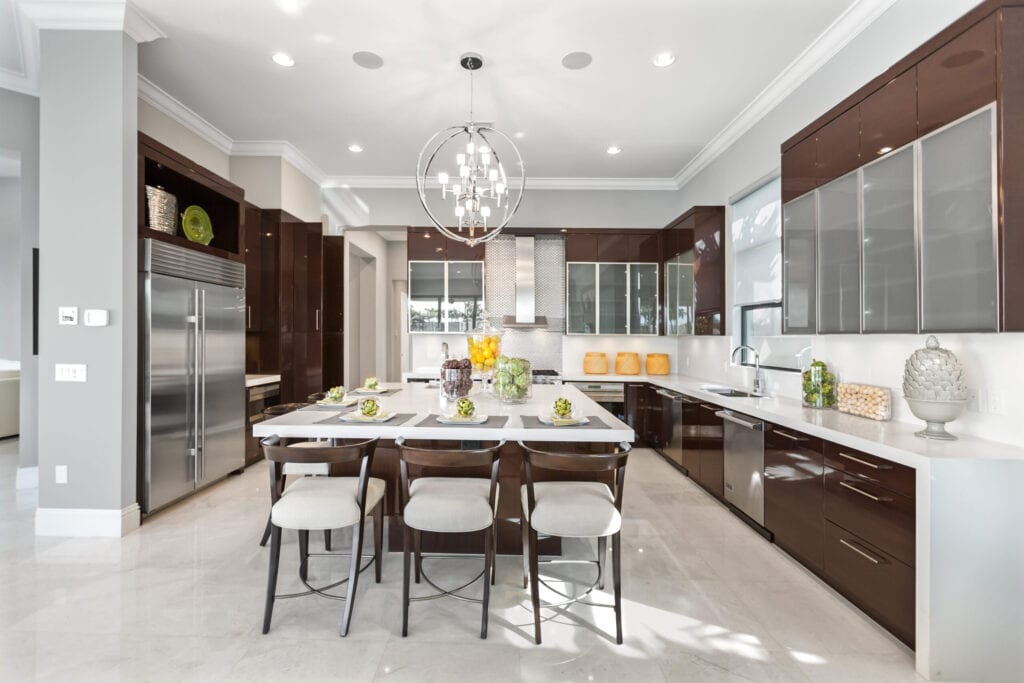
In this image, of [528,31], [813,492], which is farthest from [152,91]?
[813,492]

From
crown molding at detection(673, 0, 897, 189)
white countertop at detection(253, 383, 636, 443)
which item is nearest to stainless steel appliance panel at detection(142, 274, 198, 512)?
white countertop at detection(253, 383, 636, 443)

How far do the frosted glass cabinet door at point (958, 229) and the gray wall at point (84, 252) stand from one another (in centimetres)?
447

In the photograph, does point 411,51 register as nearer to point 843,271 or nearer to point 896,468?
point 843,271

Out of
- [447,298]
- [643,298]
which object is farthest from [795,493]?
[447,298]

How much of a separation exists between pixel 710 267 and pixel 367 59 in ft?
11.5

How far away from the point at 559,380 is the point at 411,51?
3304 millimetres

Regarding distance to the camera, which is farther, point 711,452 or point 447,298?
point 447,298

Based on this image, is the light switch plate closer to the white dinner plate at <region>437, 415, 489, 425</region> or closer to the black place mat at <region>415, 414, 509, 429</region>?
the black place mat at <region>415, 414, 509, 429</region>

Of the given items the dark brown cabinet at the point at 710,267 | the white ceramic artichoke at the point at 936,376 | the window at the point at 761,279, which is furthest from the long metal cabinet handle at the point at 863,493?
the dark brown cabinet at the point at 710,267

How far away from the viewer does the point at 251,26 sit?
10.4 ft

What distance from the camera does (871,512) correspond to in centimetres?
219

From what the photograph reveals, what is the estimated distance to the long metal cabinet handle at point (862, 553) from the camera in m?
2.17

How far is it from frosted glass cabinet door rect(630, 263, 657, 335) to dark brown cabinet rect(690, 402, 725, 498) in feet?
6.02

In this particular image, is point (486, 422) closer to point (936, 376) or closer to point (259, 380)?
point (936, 376)
